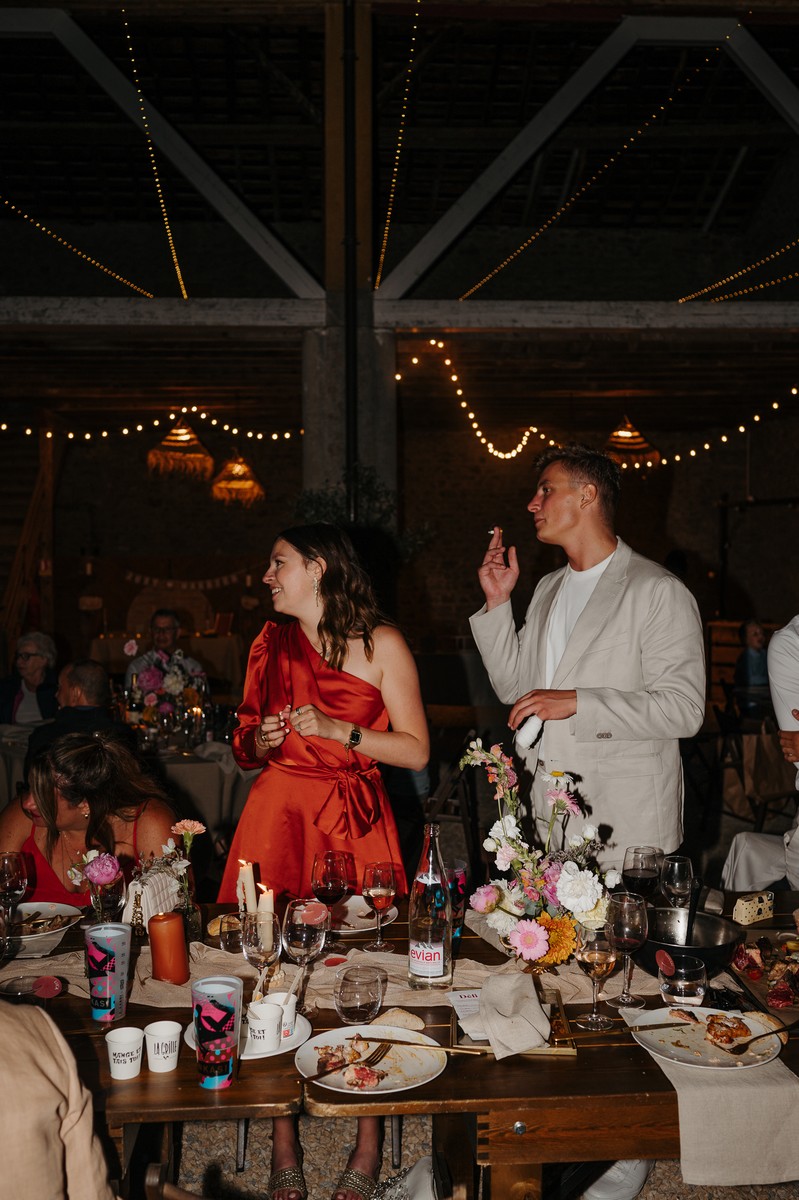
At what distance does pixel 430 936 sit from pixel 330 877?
0.28 metres

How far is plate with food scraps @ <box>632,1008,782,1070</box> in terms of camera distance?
1.70 m

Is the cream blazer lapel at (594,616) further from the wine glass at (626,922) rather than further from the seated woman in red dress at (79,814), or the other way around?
the seated woman in red dress at (79,814)

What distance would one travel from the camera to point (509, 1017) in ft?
5.82

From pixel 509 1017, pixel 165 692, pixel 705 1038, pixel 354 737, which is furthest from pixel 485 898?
pixel 165 692

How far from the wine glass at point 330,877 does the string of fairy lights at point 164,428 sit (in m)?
10.8

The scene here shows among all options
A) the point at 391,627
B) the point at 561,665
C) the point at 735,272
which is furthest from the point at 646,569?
the point at 735,272

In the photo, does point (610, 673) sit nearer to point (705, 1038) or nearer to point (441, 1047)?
point (705, 1038)

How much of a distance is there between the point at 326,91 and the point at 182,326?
6.49 ft

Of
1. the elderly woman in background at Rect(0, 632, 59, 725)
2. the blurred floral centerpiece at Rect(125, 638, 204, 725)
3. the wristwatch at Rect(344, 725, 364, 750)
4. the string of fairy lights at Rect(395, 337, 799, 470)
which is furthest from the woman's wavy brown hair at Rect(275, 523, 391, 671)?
the string of fairy lights at Rect(395, 337, 799, 470)

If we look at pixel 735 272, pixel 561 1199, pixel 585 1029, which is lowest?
pixel 561 1199

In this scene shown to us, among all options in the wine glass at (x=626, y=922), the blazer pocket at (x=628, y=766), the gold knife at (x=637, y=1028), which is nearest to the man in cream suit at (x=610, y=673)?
the blazer pocket at (x=628, y=766)

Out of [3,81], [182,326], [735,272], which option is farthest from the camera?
[735,272]

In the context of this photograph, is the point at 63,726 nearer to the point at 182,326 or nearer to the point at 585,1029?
the point at 585,1029

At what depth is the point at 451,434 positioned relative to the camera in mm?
14938
